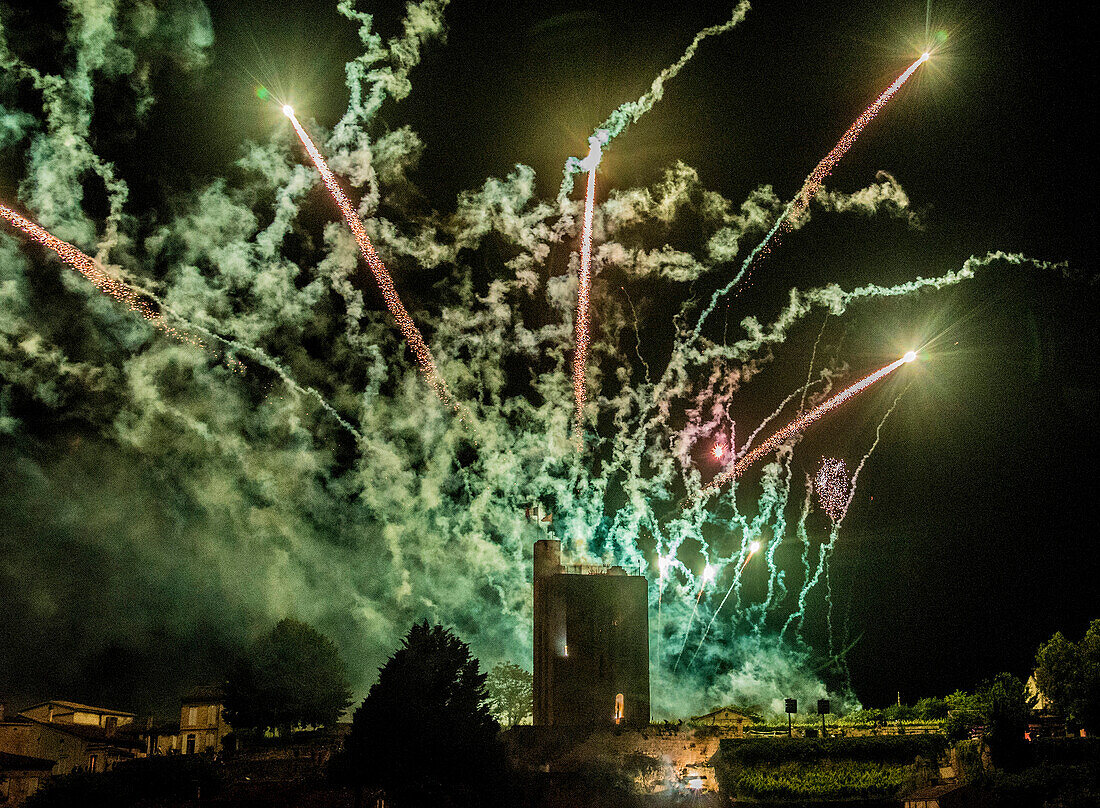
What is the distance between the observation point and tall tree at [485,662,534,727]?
52.8 metres

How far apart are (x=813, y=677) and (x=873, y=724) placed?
1793cm

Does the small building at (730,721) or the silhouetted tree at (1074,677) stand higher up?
the silhouetted tree at (1074,677)

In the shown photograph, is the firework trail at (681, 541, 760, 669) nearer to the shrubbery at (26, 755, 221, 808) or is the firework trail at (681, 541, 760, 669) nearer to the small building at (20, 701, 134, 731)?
the shrubbery at (26, 755, 221, 808)

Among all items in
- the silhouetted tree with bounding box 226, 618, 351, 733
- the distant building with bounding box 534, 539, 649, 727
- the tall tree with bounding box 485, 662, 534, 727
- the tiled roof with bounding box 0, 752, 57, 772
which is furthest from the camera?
the tall tree with bounding box 485, 662, 534, 727

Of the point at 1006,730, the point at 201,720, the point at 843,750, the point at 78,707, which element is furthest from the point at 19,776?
the point at 1006,730

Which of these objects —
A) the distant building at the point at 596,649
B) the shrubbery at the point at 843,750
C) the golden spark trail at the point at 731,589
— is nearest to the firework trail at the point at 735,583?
the golden spark trail at the point at 731,589

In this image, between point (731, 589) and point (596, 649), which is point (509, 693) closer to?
point (731, 589)

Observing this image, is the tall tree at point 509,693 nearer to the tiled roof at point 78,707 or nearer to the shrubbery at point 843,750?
the tiled roof at point 78,707

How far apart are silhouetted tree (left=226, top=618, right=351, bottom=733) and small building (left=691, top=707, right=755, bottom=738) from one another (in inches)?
851

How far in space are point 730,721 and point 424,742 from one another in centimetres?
1078

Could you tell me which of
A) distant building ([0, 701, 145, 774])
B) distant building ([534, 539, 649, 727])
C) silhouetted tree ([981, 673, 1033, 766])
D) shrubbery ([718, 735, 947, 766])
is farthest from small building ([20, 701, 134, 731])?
silhouetted tree ([981, 673, 1033, 766])

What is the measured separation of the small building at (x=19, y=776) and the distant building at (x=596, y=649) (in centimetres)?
1997

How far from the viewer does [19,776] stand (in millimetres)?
36938

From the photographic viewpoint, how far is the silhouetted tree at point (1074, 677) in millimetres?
33513
